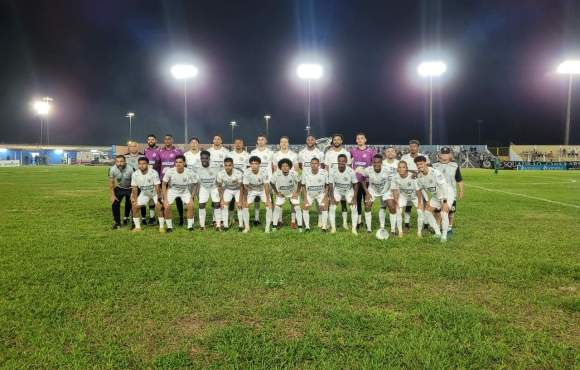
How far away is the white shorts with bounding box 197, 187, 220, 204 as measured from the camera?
8335mm

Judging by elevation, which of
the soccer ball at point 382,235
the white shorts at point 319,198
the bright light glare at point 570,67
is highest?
the bright light glare at point 570,67

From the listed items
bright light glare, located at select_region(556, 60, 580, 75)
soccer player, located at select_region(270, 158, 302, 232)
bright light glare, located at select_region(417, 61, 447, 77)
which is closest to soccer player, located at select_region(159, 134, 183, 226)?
soccer player, located at select_region(270, 158, 302, 232)

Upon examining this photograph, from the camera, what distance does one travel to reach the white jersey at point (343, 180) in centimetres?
800


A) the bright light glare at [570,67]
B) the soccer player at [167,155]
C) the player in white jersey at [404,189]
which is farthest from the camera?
the bright light glare at [570,67]

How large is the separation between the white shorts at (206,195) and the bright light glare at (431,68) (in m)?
28.2

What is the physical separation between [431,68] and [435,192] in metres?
27.4

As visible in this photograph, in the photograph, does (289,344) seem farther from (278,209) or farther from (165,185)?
(165,185)

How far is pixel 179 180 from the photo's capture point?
27.0 feet

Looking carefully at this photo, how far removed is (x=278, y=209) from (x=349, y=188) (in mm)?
1626

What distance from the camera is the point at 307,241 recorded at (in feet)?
22.3

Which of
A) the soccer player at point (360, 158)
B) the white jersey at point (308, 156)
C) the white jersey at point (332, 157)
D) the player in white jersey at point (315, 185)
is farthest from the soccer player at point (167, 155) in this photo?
the soccer player at point (360, 158)

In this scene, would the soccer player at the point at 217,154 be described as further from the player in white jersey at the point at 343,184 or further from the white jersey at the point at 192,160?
the player in white jersey at the point at 343,184

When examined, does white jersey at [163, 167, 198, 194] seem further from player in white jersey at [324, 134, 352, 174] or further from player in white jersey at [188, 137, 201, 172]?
player in white jersey at [324, 134, 352, 174]

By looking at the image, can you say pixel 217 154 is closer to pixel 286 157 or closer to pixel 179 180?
pixel 179 180
